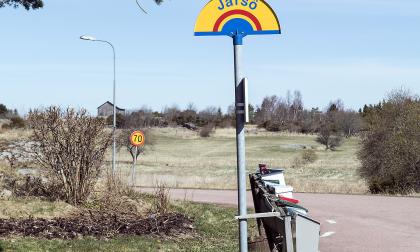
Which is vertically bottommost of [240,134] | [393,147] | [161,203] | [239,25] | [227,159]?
[227,159]

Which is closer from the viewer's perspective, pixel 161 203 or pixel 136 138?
pixel 161 203

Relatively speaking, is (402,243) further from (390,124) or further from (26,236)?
(390,124)

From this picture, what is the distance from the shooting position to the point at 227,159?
73.8m

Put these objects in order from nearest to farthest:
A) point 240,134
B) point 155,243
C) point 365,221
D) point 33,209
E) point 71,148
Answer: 1. point 240,134
2. point 155,243
3. point 33,209
4. point 71,148
5. point 365,221

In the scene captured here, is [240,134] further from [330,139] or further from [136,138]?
[330,139]

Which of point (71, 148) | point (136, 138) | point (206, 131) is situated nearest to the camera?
point (71, 148)

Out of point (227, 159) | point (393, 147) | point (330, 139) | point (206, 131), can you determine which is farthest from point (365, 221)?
point (206, 131)

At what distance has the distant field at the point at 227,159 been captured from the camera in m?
39.6

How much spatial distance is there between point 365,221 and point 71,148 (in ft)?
23.9

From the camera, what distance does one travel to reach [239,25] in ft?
16.9

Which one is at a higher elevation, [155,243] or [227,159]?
[155,243]

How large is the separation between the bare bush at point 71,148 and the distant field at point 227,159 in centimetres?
1492

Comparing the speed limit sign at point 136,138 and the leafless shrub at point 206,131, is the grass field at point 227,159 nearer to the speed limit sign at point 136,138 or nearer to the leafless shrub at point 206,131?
the leafless shrub at point 206,131

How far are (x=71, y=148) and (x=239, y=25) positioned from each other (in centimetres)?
923
